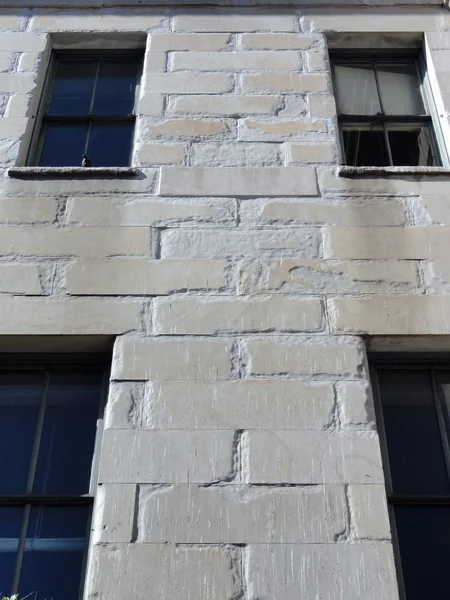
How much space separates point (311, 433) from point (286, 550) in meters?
0.71

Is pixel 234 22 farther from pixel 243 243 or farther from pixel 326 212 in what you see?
pixel 243 243

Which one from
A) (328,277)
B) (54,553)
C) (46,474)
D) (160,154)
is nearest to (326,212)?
(328,277)

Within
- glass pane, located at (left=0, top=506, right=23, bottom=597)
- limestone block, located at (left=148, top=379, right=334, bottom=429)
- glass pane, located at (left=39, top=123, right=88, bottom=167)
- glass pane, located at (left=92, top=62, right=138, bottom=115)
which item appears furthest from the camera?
glass pane, located at (left=92, top=62, right=138, bottom=115)

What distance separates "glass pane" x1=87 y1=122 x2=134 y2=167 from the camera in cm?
659

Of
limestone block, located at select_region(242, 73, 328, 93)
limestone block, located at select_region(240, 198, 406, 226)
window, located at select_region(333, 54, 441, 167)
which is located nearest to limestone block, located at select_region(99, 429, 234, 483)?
limestone block, located at select_region(240, 198, 406, 226)

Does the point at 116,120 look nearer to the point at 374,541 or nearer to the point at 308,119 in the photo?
the point at 308,119

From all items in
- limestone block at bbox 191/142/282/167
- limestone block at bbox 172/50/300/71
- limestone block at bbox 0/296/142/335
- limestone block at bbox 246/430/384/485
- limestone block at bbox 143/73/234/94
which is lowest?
limestone block at bbox 246/430/384/485

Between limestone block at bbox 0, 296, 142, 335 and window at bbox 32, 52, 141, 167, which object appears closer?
limestone block at bbox 0, 296, 142, 335

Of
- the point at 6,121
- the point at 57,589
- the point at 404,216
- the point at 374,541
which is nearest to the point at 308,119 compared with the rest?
the point at 404,216

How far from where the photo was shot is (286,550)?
4.22 m

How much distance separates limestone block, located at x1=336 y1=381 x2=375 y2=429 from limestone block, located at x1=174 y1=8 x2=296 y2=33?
384 centimetres

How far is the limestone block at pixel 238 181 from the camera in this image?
590 cm

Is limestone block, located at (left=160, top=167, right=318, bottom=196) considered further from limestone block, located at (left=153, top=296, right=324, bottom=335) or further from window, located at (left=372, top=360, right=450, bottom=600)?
window, located at (left=372, top=360, right=450, bottom=600)

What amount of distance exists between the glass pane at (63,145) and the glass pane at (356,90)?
2253 mm
